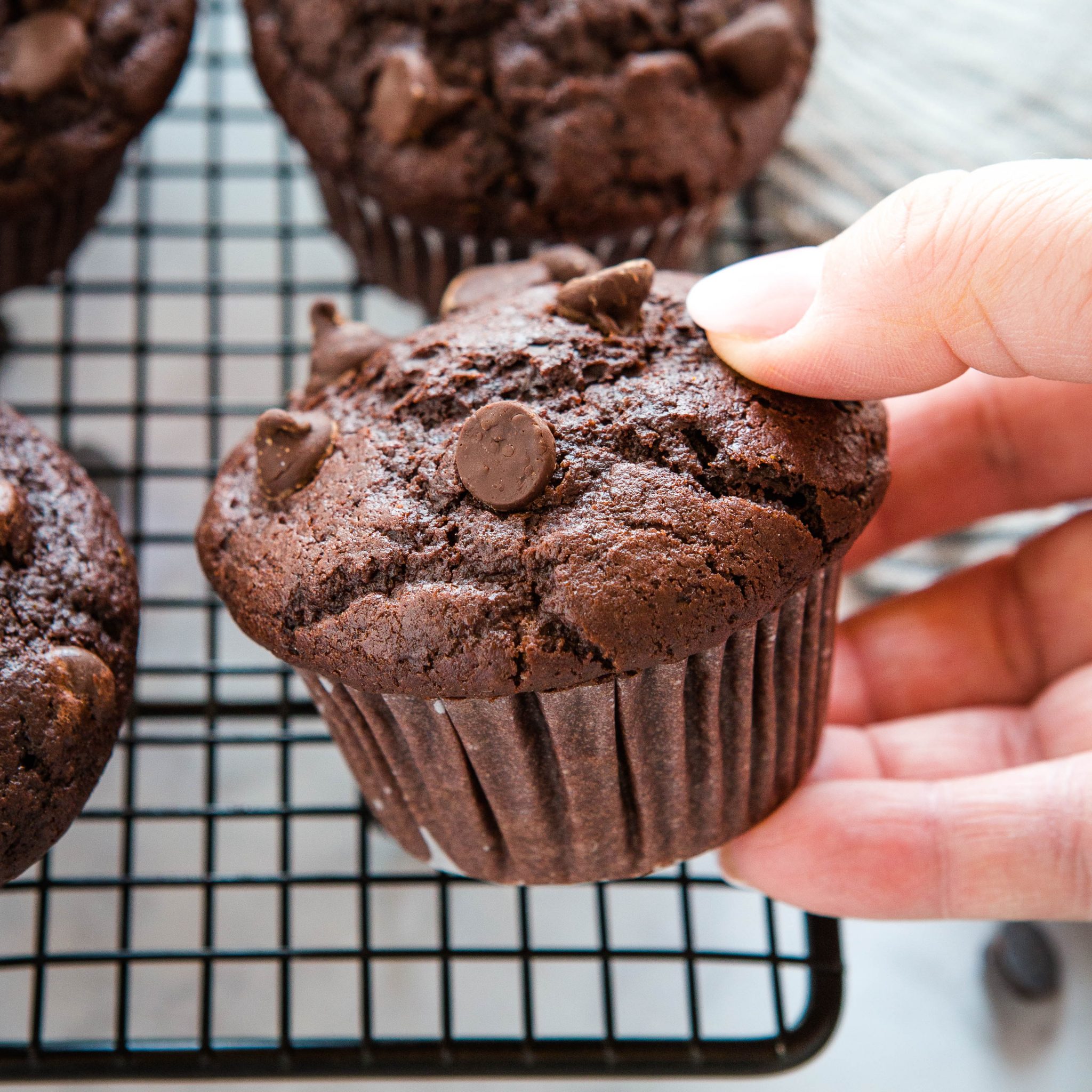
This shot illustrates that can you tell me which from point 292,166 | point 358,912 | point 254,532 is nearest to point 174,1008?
point 358,912

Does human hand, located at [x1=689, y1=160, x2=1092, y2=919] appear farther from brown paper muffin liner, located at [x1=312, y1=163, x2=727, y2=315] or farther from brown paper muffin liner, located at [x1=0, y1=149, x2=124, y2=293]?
brown paper muffin liner, located at [x1=0, y1=149, x2=124, y2=293]

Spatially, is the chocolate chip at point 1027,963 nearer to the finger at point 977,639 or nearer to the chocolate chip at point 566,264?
the finger at point 977,639

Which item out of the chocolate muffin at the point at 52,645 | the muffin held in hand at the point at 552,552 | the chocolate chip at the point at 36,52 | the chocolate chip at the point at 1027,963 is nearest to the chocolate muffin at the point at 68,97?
the chocolate chip at the point at 36,52

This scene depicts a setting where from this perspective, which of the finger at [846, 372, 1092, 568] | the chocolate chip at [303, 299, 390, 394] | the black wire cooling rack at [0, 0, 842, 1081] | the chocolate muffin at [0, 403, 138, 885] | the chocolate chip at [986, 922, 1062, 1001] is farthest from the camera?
the chocolate chip at [986, 922, 1062, 1001]

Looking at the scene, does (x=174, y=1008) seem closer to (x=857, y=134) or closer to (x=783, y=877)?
(x=783, y=877)

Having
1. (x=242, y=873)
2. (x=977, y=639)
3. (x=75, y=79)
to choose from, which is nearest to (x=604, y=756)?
(x=977, y=639)

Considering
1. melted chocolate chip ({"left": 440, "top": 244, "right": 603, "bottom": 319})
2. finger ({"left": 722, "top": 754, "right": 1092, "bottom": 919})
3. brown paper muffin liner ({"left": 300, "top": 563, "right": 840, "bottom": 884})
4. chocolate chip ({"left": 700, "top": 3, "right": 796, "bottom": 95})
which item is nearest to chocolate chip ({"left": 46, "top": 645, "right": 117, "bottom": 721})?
brown paper muffin liner ({"left": 300, "top": 563, "right": 840, "bottom": 884})
